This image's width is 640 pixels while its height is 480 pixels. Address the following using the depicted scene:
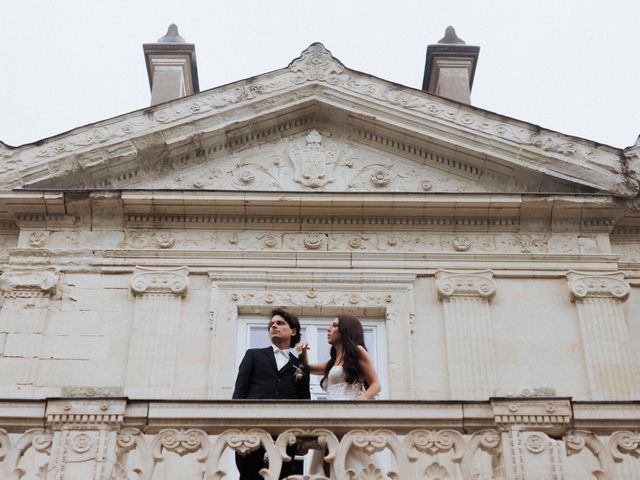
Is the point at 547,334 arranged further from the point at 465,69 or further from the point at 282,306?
the point at 465,69

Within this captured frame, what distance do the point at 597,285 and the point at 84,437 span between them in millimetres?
6186

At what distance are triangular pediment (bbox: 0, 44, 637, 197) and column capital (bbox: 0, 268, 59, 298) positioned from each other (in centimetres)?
109

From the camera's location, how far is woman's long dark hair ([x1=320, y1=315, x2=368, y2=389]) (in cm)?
856

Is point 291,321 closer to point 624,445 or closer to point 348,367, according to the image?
point 348,367

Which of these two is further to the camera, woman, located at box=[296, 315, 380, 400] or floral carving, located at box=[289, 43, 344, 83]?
floral carving, located at box=[289, 43, 344, 83]

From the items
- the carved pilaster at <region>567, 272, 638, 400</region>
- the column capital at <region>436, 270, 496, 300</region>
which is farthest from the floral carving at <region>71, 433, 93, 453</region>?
the carved pilaster at <region>567, 272, 638, 400</region>

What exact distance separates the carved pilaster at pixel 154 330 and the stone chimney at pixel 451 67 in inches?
210

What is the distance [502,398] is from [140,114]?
6.49 metres

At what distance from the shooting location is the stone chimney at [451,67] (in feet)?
51.3

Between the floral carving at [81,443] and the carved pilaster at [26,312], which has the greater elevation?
the carved pilaster at [26,312]

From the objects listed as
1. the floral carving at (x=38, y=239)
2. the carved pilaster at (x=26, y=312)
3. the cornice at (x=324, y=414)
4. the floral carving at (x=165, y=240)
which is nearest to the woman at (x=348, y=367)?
the cornice at (x=324, y=414)

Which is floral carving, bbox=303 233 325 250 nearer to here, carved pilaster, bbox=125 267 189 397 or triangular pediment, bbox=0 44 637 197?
triangular pediment, bbox=0 44 637 197

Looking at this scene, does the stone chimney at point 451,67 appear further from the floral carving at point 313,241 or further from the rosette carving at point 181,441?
the rosette carving at point 181,441

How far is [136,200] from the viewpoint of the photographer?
488 inches
